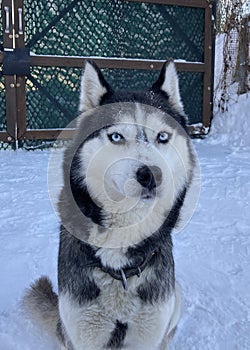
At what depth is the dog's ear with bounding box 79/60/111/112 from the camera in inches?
73.5

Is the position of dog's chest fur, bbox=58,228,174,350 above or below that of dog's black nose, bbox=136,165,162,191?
below

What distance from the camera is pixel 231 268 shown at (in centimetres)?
286

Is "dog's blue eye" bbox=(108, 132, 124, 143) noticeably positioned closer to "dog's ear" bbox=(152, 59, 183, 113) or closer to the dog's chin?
the dog's chin

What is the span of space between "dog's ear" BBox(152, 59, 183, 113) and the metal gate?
4.57 metres

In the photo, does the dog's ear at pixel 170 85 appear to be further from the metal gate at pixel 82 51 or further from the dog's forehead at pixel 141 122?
the metal gate at pixel 82 51

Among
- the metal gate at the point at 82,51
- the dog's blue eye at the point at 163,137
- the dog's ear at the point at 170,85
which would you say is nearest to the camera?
the dog's blue eye at the point at 163,137

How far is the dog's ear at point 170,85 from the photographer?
201 centimetres

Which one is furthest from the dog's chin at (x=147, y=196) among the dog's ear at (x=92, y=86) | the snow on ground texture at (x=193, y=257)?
the snow on ground texture at (x=193, y=257)

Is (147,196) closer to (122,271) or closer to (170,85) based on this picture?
(122,271)

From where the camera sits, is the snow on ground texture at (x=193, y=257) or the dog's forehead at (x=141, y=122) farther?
the snow on ground texture at (x=193, y=257)

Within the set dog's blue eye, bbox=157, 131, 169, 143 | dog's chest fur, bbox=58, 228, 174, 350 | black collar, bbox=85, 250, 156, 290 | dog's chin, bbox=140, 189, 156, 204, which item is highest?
dog's blue eye, bbox=157, 131, 169, 143

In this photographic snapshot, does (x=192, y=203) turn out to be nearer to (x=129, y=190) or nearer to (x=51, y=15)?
(x=129, y=190)

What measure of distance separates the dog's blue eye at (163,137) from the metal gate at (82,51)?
482 centimetres

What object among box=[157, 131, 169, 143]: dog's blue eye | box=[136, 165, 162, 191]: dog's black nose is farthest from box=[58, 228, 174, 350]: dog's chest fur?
box=[157, 131, 169, 143]: dog's blue eye
